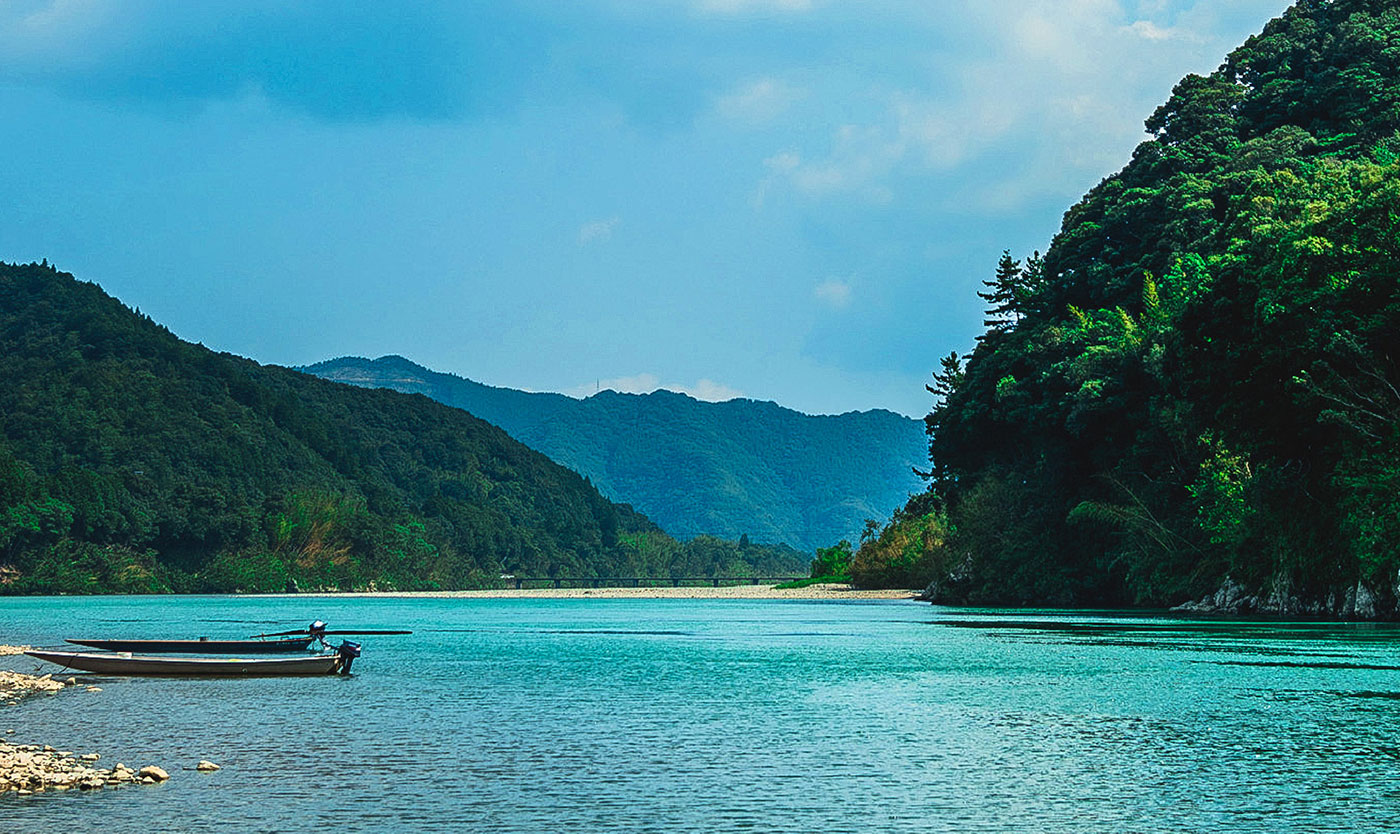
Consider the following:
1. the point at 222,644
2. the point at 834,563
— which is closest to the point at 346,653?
the point at 222,644

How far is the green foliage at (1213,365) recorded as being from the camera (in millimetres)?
52094

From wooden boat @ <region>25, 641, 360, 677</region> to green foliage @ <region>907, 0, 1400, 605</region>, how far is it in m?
35.0

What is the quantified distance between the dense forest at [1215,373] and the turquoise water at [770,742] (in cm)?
1120

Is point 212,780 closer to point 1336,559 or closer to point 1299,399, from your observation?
point 1299,399

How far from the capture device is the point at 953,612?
85375mm

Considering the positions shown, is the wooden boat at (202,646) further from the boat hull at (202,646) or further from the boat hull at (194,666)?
the boat hull at (194,666)

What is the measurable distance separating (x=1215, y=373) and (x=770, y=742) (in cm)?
3909

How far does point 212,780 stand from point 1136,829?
40.1 ft

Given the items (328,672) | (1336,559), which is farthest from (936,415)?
(328,672)

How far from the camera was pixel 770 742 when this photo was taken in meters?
25.0

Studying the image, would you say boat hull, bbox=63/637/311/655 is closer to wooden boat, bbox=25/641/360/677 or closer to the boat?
the boat

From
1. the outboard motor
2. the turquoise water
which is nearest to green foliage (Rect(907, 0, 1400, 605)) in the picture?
the turquoise water

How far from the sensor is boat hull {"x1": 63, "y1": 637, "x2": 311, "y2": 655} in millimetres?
40406

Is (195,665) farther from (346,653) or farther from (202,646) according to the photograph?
(202,646)
